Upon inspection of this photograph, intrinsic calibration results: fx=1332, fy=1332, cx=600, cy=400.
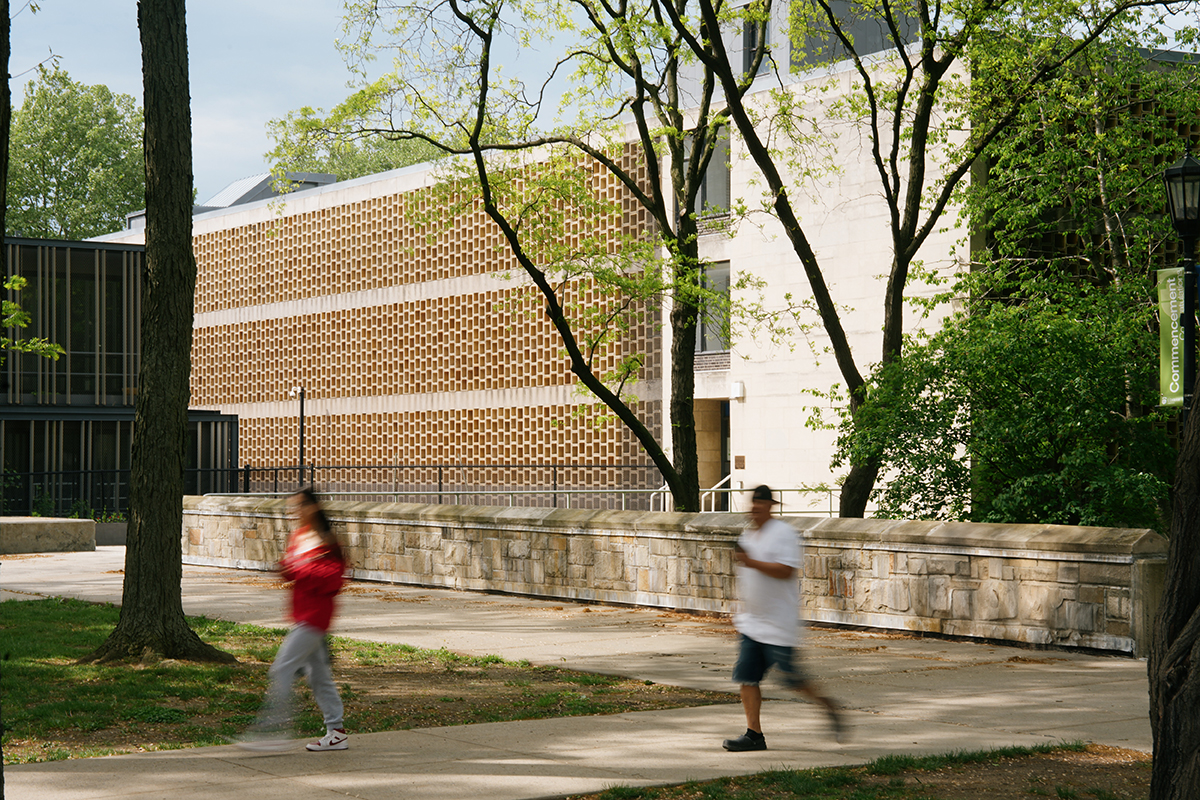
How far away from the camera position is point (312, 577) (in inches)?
312

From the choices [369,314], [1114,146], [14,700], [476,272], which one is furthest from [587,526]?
[369,314]

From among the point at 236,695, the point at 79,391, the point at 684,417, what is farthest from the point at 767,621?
the point at 79,391

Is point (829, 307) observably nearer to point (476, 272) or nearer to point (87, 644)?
point (87, 644)

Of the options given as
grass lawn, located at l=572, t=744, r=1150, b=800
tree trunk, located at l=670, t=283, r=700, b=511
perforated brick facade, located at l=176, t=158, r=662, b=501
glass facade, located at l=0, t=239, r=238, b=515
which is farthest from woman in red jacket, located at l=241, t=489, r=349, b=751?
glass facade, located at l=0, t=239, r=238, b=515

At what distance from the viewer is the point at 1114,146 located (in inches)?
776

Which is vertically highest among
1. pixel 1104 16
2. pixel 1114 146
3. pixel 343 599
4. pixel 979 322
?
pixel 1104 16

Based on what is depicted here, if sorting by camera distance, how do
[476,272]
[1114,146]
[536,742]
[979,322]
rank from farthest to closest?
[476,272] < [1114,146] < [979,322] < [536,742]

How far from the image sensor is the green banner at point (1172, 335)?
1311 cm

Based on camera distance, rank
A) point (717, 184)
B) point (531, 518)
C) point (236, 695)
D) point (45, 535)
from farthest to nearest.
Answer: point (717, 184)
point (45, 535)
point (531, 518)
point (236, 695)

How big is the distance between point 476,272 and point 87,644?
28987mm

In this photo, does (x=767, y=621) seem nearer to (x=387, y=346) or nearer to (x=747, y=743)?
(x=747, y=743)

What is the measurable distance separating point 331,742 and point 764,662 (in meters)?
2.59

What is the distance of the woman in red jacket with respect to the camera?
781cm

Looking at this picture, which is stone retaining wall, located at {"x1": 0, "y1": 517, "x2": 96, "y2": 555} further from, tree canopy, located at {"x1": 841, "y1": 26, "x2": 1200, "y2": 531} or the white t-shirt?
the white t-shirt
